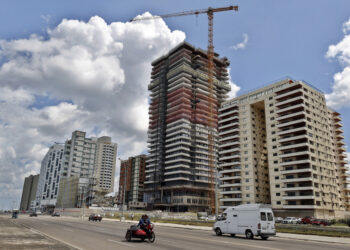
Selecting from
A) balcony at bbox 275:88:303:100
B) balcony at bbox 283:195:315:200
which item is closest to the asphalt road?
balcony at bbox 283:195:315:200

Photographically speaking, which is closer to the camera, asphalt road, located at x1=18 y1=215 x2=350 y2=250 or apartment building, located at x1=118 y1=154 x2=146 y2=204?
asphalt road, located at x1=18 y1=215 x2=350 y2=250

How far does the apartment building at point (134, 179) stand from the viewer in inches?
6909

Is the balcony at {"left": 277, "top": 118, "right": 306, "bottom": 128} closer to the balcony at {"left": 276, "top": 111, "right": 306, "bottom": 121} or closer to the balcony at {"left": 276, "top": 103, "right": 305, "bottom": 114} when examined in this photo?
the balcony at {"left": 276, "top": 111, "right": 306, "bottom": 121}

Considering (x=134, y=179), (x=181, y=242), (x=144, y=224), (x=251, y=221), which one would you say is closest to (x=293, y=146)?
(x=251, y=221)

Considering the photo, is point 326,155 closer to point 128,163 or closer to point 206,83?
point 206,83

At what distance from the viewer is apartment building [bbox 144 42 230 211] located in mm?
128750

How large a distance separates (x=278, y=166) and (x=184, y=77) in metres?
68.9

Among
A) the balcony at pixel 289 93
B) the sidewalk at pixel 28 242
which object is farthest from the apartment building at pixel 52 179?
the sidewalk at pixel 28 242

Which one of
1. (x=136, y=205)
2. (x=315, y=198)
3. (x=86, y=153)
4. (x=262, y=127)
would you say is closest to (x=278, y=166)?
(x=315, y=198)

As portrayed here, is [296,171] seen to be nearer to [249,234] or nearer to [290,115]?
[290,115]

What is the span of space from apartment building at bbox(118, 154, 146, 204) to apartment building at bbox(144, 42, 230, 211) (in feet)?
103

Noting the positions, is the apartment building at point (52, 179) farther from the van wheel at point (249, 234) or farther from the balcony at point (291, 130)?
the van wheel at point (249, 234)

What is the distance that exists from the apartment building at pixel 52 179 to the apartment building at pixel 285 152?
361ft

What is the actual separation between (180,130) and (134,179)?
62659mm
